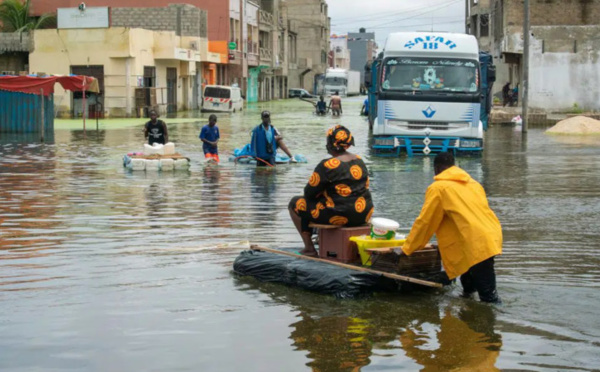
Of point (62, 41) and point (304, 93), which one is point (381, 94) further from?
point (304, 93)

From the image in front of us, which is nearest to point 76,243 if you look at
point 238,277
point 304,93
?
point 238,277

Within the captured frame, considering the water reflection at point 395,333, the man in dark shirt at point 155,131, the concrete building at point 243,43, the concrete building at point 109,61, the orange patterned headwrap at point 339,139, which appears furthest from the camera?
the concrete building at point 243,43

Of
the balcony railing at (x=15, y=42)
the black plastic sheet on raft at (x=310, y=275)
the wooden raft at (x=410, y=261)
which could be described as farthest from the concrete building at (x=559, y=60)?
the wooden raft at (x=410, y=261)

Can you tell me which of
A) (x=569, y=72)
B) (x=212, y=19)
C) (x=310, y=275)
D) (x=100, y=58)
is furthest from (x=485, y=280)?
(x=212, y=19)

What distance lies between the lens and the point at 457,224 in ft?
26.6

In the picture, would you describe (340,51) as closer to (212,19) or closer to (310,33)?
(310,33)

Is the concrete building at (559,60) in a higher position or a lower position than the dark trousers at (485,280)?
higher

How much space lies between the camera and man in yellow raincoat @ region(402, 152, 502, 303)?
26.5ft

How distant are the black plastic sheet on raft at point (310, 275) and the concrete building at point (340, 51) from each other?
516ft

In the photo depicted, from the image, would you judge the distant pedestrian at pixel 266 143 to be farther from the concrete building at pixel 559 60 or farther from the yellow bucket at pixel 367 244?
the concrete building at pixel 559 60

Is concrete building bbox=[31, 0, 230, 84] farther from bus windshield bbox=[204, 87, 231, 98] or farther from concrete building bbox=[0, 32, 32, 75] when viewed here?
concrete building bbox=[0, 32, 32, 75]

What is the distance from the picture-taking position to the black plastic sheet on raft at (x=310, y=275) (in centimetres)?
852

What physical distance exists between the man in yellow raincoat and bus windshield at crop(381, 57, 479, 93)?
1635 centimetres

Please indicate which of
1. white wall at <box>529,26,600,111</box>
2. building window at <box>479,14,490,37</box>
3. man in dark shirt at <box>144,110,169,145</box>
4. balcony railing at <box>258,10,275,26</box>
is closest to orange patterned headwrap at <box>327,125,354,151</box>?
man in dark shirt at <box>144,110,169,145</box>
